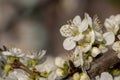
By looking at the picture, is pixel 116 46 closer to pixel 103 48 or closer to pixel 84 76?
pixel 103 48

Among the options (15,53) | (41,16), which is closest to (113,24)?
(15,53)

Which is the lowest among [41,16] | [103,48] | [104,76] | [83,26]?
[104,76]

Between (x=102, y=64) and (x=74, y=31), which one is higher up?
(x=74, y=31)

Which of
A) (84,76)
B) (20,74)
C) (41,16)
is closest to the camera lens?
(84,76)

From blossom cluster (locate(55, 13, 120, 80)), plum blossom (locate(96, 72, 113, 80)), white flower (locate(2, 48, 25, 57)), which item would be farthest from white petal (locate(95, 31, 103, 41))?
white flower (locate(2, 48, 25, 57))

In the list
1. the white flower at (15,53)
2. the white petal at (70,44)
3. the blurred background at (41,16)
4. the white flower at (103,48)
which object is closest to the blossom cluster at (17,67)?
the white flower at (15,53)

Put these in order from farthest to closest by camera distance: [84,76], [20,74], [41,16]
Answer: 1. [41,16]
2. [20,74]
3. [84,76]

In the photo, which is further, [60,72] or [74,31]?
[74,31]
